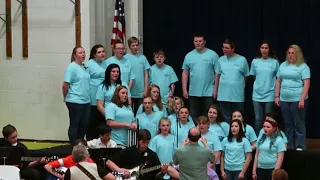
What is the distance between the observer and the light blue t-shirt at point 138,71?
1347 centimetres

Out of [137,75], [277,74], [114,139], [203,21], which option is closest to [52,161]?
[114,139]

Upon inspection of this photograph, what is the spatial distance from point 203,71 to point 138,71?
44.7 inches

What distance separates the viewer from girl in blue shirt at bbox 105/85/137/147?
11.8 metres

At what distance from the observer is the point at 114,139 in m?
11.9

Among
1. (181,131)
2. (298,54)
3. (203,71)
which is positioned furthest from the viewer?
(203,71)

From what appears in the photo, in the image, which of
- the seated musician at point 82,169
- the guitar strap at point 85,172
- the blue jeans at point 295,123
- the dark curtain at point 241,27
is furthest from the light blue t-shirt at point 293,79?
the guitar strap at point 85,172

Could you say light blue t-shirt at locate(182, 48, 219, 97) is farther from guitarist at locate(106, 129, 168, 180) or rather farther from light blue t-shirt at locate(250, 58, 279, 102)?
guitarist at locate(106, 129, 168, 180)

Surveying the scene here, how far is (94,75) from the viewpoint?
41.7ft

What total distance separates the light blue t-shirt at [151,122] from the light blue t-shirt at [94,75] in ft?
3.53

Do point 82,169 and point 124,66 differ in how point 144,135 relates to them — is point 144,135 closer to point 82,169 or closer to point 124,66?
point 82,169

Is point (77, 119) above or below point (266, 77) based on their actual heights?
below

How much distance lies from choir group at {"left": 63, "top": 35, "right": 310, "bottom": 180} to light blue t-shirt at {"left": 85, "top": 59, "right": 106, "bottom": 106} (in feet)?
0.05

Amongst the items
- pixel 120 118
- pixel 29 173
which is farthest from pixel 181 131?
pixel 29 173

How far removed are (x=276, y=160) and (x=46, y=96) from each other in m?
5.19
